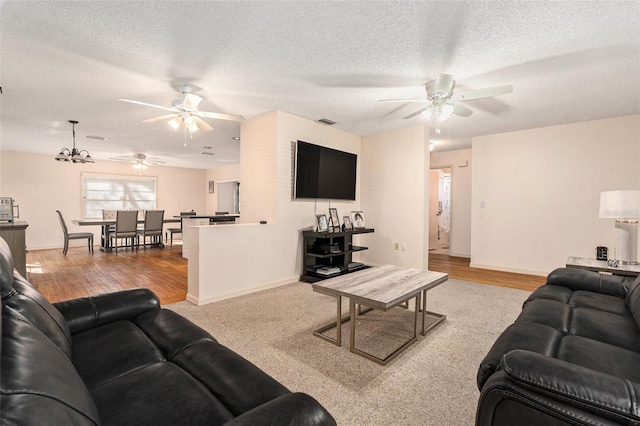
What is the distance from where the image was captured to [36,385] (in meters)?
0.65

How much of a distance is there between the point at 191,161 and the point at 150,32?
23.2 feet

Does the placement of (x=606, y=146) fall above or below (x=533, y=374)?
above

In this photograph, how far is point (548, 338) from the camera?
139 cm

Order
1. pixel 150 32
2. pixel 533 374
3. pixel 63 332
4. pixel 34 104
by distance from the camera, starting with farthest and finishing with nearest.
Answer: pixel 34 104, pixel 150 32, pixel 63 332, pixel 533 374

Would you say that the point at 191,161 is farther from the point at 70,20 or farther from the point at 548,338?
the point at 548,338

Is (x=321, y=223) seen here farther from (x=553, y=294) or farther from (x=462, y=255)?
(x=462, y=255)

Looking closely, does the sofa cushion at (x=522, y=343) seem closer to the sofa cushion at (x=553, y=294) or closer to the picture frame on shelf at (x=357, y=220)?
the sofa cushion at (x=553, y=294)

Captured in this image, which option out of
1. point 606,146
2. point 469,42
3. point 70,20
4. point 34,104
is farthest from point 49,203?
point 606,146

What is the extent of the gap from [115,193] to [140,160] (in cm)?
203

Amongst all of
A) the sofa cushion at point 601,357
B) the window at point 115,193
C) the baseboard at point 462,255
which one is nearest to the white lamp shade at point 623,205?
the sofa cushion at point 601,357

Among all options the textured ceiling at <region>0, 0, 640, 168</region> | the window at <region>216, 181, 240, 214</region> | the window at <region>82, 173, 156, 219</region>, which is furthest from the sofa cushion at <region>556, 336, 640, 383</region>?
the window at <region>82, 173, 156, 219</region>

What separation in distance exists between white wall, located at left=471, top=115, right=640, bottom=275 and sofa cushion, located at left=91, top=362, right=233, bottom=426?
540 cm

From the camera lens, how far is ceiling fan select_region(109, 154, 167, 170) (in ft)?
25.0

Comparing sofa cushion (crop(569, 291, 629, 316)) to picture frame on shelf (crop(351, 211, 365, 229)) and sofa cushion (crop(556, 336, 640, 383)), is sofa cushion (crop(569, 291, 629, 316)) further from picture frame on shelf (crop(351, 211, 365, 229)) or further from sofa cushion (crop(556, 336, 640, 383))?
picture frame on shelf (crop(351, 211, 365, 229))
